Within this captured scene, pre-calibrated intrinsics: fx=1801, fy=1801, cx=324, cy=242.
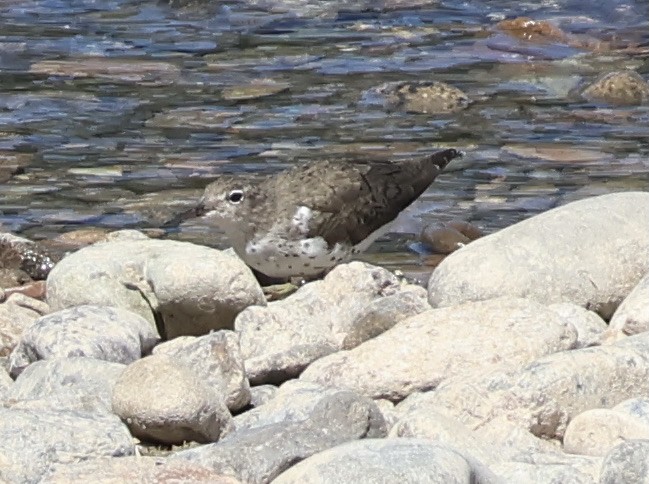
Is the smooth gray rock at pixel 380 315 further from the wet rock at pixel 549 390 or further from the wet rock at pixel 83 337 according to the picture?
the wet rock at pixel 549 390

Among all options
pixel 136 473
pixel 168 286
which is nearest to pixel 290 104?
pixel 168 286

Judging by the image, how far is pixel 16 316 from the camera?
27.0ft

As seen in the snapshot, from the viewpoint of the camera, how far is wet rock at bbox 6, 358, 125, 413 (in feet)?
21.7

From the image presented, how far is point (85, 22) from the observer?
16.9m

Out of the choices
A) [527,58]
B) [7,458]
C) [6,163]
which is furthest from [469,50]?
[7,458]

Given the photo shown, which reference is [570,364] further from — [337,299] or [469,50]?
[469,50]

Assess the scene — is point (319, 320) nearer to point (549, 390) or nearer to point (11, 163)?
point (549, 390)

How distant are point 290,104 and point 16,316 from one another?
579 cm

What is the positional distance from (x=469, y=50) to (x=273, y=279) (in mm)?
6240

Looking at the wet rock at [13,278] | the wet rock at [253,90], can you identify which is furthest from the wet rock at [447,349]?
the wet rock at [253,90]

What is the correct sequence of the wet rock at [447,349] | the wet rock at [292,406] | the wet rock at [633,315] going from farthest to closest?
the wet rock at [633,315] → the wet rock at [447,349] → the wet rock at [292,406]

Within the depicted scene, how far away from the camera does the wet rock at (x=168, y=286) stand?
796cm

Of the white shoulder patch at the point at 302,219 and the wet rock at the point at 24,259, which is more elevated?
the white shoulder patch at the point at 302,219

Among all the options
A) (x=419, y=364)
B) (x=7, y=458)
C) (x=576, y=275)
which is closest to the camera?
(x=7, y=458)
